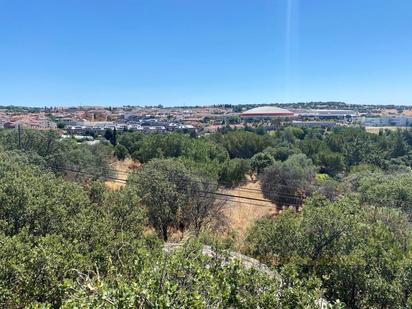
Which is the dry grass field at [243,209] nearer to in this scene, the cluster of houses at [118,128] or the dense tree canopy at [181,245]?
the dense tree canopy at [181,245]

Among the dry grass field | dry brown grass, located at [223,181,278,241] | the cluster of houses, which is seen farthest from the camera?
the cluster of houses

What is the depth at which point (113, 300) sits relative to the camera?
416cm

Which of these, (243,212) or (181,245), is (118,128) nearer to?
(243,212)

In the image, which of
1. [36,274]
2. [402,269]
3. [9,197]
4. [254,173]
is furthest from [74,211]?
[254,173]

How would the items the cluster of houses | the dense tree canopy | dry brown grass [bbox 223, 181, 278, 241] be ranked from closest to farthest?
the dense tree canopy < dry brown grass [bbox 223, 181, 278, 241] < the cluster of houses

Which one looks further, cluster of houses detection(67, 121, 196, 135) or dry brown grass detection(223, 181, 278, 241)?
cluster of houses detection(67, 121, 196, 135)

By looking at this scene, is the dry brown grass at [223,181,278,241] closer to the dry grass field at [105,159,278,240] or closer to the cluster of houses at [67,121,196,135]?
the dry grass field at [105,159,278,240]

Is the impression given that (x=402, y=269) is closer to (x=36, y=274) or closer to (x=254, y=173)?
(x=36, y=274)

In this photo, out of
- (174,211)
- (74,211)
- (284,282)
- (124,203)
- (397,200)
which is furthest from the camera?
(397,200)

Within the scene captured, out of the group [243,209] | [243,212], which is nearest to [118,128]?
[243,209]

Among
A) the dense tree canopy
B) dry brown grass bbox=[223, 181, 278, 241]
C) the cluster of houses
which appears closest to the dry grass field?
dry brown grass bbox=[223, 181, 278, 241]

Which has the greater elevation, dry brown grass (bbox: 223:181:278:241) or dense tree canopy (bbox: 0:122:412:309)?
dense tree canopy (bbox: 0:122:412:309)

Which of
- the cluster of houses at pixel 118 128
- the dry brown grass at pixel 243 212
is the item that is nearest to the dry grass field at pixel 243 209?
the dry brown grass at pixel 243 212

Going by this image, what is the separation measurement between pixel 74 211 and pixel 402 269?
33.1 ft
